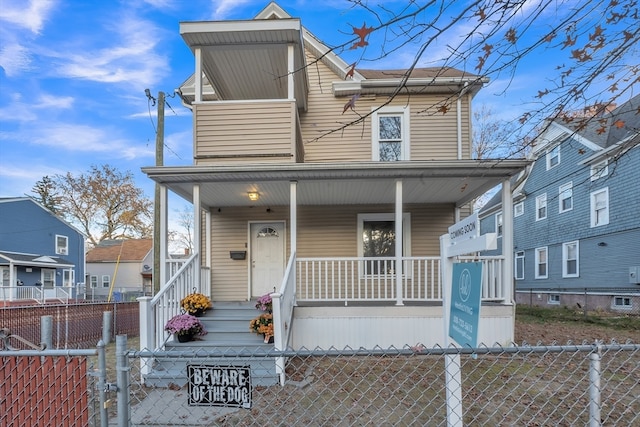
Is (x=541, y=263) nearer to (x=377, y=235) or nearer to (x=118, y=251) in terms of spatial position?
(x=377, y=235)

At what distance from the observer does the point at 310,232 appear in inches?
374

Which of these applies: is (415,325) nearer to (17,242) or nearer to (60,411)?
(60,411)

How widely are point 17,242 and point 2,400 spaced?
26.2 meters

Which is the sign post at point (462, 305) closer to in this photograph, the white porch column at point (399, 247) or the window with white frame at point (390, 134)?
the white porch column at point (399, 247)

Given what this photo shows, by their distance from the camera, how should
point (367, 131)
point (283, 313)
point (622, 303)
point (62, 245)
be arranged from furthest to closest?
point (62, 245), point (622, 303), point (367, 131), point (283, 313)

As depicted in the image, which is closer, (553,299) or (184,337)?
(184,337)

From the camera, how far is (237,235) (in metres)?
9.48

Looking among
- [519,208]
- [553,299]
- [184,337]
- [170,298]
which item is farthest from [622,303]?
[170,298]

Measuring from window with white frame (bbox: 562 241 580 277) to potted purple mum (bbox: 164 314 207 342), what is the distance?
15.4 m

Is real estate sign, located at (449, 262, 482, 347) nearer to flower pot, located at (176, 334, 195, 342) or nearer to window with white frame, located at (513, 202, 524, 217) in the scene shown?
flower pot, located at (176, 334, 195, 342)

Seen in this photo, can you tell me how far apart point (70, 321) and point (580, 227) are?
1763 centimetres

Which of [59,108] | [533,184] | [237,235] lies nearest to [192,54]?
[237,235]

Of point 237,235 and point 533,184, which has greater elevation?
point 533,184

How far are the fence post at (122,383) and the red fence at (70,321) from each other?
7231 mm
